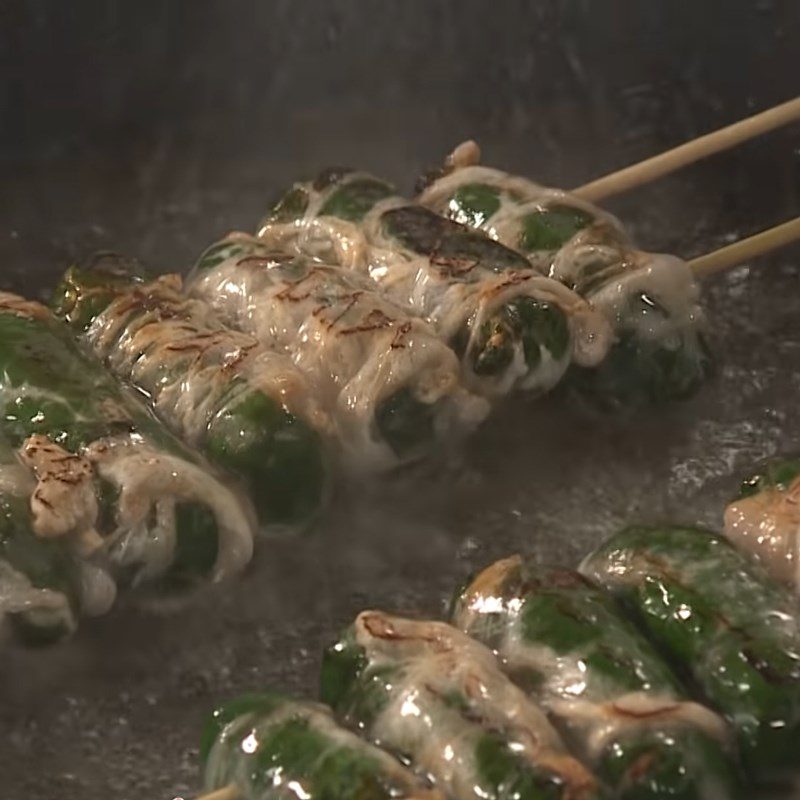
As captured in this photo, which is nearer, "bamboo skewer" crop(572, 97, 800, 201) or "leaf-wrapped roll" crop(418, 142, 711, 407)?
"leaf-wrapped roll" crop(418, 142, 711, 407)

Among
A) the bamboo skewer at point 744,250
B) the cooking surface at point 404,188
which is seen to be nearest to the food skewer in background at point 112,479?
the cooking surface at point 404,188

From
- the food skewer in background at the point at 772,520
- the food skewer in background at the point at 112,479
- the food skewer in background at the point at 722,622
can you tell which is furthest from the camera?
the food skewer in background at the point at 112,479

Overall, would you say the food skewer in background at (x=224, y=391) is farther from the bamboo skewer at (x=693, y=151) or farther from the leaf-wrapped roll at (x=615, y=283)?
the bamboo skewer at (x=693, y=151)

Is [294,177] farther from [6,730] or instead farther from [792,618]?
[792,618]

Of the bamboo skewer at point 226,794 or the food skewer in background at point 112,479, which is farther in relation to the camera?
the food skewer in background at point 112,479

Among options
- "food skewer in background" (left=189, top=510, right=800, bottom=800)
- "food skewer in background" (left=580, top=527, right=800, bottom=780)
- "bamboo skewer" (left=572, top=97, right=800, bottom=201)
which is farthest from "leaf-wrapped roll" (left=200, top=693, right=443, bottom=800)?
"bamboo skewer" (left=572, top=97, right=800, bottom=201)

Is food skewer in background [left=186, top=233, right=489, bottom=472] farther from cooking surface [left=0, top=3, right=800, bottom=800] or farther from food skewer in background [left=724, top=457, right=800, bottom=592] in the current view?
food skewer in background [left=724, top=457, right=800, bottom=592]

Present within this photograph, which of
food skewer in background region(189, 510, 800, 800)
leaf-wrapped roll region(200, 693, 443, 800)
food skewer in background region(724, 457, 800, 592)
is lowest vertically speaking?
leaf-wrapped roll region(200, 693, 443, 800)
